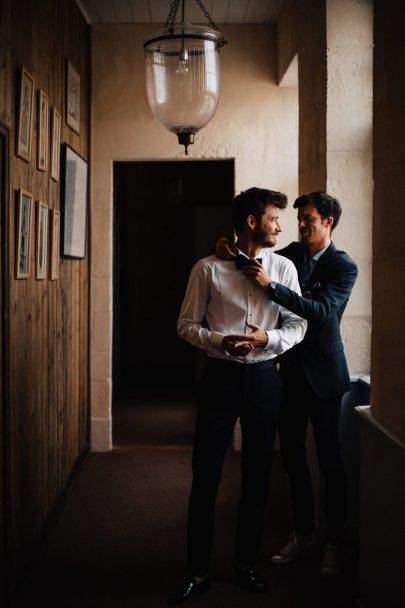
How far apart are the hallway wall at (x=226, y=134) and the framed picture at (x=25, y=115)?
1843 mm

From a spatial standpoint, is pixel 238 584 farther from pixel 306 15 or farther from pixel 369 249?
pixel 306 15

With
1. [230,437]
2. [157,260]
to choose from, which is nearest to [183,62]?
[230,437]

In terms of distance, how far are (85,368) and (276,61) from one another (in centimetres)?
259

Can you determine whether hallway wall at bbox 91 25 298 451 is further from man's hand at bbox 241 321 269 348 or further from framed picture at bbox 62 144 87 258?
man's hand at bbox 241 321 269 348

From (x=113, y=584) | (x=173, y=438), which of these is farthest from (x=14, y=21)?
(x=173, y=438)

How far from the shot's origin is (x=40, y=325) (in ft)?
9.95

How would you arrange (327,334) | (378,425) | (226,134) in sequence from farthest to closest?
(226,134), (327,334), (378,425)

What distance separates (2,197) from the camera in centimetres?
235

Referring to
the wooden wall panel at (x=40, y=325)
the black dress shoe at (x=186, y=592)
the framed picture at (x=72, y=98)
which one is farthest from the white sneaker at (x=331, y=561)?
the framed picture at (x=72, y=98)

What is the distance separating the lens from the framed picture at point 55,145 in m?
3.25

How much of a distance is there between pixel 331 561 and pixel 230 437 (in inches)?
30.1

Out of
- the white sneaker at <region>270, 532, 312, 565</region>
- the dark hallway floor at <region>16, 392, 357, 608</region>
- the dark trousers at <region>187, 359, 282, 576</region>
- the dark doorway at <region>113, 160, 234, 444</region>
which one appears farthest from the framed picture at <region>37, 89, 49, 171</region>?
the dark doorway at <region>113, 160, 234, 444</region>

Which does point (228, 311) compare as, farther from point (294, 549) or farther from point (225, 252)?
point (294, 549)

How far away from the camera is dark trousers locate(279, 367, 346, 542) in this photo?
2.74 m
